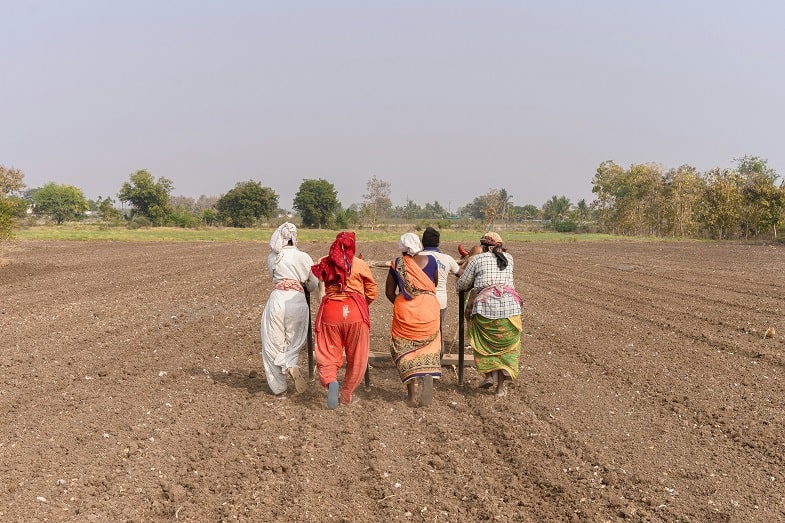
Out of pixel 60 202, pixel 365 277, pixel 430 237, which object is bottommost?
pixel 365 277

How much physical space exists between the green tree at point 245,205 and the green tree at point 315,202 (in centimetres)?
415

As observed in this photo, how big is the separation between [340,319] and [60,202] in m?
90.0

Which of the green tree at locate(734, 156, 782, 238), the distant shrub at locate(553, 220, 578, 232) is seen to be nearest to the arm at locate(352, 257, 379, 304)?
the green tree at locate(734, 156, 782, 238)

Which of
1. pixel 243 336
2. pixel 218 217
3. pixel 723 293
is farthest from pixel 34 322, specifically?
pixel 218 217

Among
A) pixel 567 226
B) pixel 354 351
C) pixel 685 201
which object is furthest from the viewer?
pixel 567 226

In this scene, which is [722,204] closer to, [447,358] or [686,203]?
[686,203]

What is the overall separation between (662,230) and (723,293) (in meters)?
45.0

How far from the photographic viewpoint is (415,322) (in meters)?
5.29

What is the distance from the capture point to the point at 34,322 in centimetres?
935

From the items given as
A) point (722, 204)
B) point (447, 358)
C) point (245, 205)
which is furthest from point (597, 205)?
point (447, 358)

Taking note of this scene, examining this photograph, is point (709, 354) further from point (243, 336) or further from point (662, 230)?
point (662, 230)

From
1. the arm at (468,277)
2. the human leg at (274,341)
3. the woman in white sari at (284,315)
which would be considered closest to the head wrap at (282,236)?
the woman in white sari at (284,315)

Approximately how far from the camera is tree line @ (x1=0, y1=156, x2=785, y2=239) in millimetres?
44812

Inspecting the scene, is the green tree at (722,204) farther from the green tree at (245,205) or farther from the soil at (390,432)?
the green tree at (245,205)
